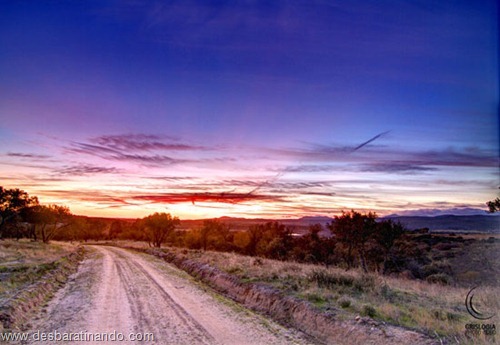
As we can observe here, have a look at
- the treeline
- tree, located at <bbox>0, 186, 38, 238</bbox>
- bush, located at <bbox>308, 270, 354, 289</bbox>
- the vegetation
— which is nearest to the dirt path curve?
bush, located at <bbox>308, 270, 354, 289</bbox>

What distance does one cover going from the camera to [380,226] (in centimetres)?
4109

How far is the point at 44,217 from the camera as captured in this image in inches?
2827

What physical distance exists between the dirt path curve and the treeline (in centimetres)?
1672

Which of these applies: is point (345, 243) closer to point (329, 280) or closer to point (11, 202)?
point (329, 280)

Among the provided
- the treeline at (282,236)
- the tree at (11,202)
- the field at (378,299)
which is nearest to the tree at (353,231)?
the treeline at (282,236)

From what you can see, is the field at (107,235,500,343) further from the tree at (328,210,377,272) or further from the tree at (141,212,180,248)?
the tree at (141,212,180,248)

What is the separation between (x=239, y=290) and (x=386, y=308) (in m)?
6.84

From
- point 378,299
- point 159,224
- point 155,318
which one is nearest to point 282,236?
point 159,224

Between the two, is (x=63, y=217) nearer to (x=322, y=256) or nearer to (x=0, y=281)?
(x=322, y=256)

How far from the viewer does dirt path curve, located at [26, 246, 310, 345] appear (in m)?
9.86

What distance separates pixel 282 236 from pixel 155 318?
158 ft

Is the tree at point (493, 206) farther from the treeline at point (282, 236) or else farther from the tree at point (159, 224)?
the tree at point (159, 224)

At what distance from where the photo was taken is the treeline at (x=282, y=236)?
40.5m

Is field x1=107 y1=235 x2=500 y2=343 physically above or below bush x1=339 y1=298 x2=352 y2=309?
below
